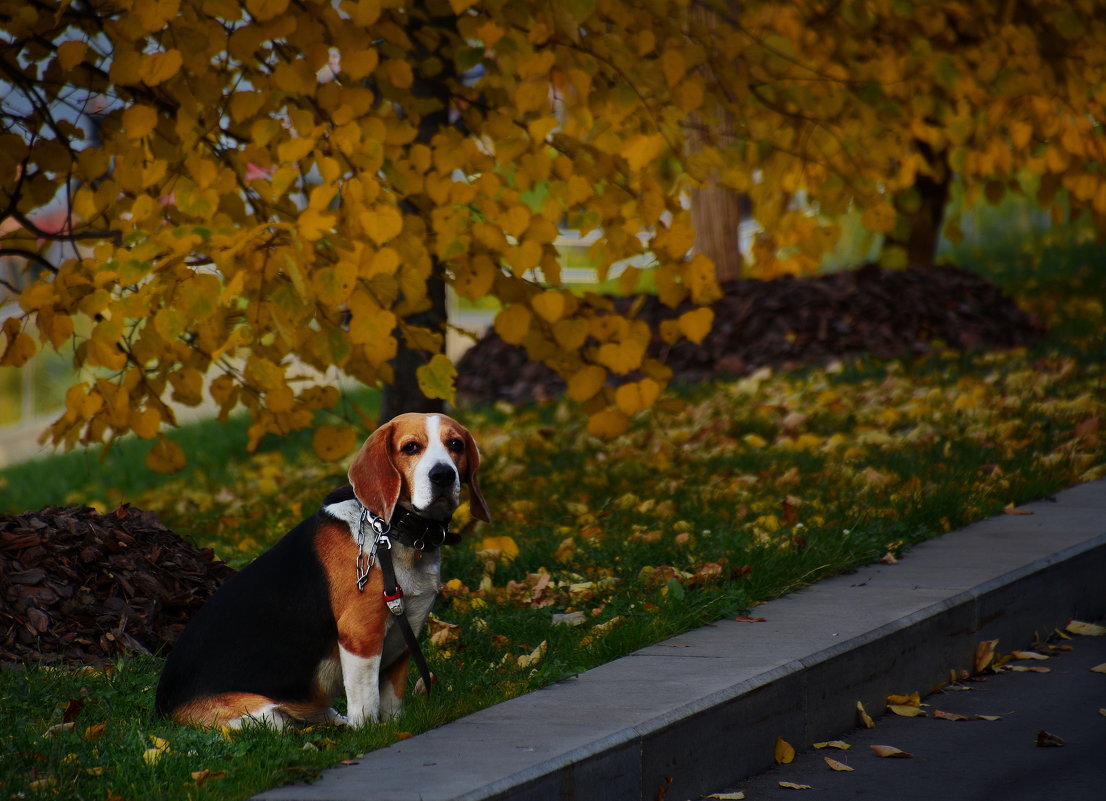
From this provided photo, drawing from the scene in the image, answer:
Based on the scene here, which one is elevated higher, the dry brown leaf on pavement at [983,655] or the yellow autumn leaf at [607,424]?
the yellow autumn leaf at [607,424]

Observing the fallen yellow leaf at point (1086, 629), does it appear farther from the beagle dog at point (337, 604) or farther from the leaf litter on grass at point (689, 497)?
the beagle dog at point (337, 604)

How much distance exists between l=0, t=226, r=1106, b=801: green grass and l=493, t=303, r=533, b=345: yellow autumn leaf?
0.94 meters

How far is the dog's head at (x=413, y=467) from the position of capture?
3.91 metres

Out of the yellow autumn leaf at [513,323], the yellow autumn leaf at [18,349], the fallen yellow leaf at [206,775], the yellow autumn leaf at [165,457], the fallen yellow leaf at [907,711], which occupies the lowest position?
the fallen yellow leaf at [907,711]

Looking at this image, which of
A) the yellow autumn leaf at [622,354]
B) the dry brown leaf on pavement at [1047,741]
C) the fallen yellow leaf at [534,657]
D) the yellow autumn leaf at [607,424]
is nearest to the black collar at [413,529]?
the fallen yellow leaf at [534,657]

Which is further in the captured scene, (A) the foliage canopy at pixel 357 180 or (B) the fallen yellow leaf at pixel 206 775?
(A) the foliage canopy at pixel 357 180

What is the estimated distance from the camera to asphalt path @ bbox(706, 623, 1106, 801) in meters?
4.24

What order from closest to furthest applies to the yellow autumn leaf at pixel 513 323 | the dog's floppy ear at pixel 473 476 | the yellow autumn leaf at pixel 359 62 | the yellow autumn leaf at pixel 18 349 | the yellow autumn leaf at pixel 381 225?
the dog's floppy ear at pixel 473 476 < the yellow autumn leaf at pixel 381 225 < the yellow autumn leaf at pixel 18 349 < the yellow autumn leaf at pixel 359 62 < the yellow autumn leaf at pixel 513 323

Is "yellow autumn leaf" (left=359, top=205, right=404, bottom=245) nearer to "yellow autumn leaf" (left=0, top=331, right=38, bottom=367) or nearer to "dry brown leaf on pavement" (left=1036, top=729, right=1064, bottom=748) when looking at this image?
"yellow autumn leaf" (left=0, top=331, right=38, bottom=367)

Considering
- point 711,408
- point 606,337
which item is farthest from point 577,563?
point 711,408

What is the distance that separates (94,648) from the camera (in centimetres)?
524

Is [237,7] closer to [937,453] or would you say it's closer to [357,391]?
[937,453]

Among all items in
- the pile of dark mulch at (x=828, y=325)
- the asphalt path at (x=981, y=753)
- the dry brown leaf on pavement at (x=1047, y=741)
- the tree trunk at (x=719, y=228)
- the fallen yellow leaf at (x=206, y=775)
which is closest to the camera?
the fallen yellow leaf at (x=206, y=775)

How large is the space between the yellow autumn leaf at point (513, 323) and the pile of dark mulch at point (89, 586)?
156 centimetres
